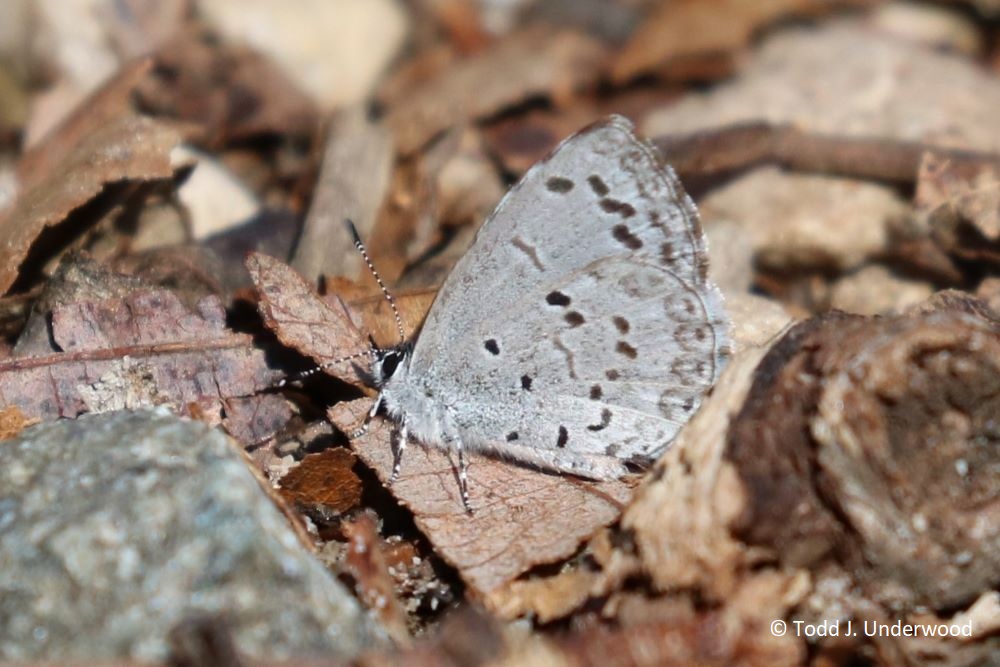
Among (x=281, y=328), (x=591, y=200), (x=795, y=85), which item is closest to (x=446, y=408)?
(x=281, y=328)

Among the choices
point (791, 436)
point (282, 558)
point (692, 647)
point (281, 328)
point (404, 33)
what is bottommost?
point (692, 647)

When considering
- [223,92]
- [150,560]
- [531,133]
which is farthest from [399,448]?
[223,92]

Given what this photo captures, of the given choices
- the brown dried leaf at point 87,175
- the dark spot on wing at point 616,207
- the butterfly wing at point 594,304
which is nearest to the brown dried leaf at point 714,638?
the butterfly wing at point 594,304

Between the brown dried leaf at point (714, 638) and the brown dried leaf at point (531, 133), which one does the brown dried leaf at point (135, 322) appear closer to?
the brown dried leaf at point (714, 638)

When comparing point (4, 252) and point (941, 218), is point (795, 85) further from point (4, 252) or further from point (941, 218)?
point (4, 252)

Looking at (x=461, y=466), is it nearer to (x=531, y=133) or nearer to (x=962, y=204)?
(x=962, y=204)
